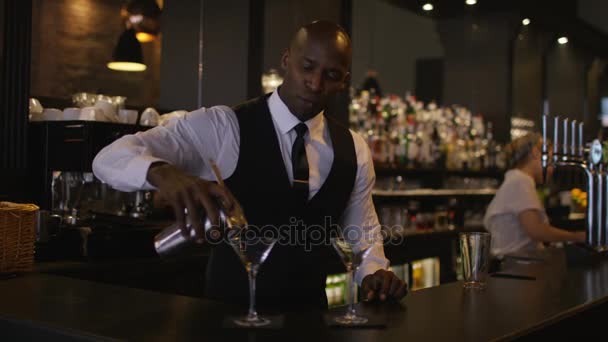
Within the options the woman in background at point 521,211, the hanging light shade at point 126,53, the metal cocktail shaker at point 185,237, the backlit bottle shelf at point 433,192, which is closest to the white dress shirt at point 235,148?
the metal cocktail shaker at point 185,237

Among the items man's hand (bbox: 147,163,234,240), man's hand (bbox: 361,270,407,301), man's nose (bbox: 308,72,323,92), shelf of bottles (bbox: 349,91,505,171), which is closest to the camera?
man's hand (bbox: 147,163,234,240)

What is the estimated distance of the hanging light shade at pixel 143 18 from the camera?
3.62 metres

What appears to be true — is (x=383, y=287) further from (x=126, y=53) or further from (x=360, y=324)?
(x=126, y=53)

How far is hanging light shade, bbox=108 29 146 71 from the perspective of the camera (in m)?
3.60

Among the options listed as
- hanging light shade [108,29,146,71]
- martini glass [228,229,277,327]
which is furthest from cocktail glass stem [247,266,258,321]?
hanging light shade [108,29,146,71]

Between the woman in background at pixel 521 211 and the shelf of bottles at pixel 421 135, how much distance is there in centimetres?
109

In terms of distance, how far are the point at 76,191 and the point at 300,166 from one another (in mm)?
1565

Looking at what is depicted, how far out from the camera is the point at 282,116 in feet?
7.35

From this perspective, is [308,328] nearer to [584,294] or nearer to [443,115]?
[584,294]

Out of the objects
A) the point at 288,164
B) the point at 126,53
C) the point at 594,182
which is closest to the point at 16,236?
the point at 288,164

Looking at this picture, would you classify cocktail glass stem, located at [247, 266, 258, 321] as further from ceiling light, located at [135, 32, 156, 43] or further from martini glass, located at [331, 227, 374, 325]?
ceiling light, located at [135, 32, 156, 43]

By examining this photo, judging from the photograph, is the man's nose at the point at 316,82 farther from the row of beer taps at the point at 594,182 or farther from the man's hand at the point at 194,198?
the row of beer taps at the point at 594,182

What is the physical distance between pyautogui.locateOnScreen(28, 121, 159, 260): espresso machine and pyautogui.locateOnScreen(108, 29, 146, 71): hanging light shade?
1.69ft

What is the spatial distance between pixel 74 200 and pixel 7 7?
900mm
